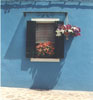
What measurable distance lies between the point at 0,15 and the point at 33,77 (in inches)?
99.1

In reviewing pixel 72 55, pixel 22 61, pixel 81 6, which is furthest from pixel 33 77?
pixel 81 6

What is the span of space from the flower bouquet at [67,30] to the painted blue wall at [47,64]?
0.94ft

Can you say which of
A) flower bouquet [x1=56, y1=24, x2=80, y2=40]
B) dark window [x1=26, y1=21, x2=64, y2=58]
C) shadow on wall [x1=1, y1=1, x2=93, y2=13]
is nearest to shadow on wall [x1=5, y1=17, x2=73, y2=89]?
dark window [x1=26, y1=21, x2=64, y2=58]

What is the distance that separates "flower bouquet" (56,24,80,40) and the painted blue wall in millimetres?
286

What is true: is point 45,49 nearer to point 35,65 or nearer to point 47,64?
point 47,64

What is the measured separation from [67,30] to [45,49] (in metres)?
0.96

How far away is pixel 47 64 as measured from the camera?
16.6ft

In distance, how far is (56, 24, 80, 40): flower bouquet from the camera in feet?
15.5

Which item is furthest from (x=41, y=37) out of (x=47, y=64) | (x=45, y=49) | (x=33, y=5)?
(x=33, y=5)

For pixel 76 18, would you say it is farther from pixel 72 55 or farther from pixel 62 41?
pixel 72 55

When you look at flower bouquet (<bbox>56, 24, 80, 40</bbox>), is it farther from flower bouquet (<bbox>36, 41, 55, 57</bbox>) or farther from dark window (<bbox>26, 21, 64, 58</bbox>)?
flower bouquet (<bbox>36, 41, 55, 57</bbox>)

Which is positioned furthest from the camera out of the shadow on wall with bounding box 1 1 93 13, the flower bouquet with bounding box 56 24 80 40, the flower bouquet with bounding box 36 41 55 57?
the shadow on wall with bounding box 1 1 93 13

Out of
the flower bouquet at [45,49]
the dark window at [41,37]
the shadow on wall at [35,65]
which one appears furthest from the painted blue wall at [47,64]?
the flower bouquet at [45,49]

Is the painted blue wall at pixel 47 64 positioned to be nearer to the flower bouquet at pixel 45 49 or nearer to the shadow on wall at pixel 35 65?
the shadow on wall at pixel 35 65
